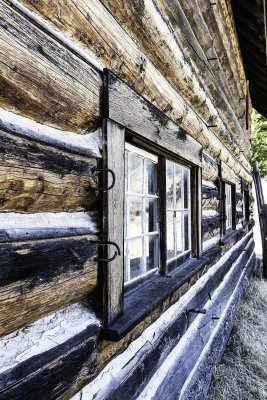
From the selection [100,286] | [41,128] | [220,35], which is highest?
[220,35]

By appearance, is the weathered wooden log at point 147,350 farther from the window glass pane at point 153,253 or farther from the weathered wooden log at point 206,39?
the weathered wooden log at point 206,39

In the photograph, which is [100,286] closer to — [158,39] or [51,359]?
[51,359]

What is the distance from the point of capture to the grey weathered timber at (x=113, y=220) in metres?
1.32

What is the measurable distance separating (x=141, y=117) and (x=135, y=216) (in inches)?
24.0

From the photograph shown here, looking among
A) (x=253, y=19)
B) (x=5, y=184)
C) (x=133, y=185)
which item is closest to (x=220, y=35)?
(x=253, y=19)

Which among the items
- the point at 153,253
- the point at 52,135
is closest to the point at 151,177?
the point at 153,253

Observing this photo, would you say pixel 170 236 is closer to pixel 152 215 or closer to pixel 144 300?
pixel 152 215

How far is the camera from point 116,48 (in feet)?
4.68

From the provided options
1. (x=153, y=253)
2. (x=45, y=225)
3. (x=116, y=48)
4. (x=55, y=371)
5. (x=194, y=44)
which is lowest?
(x=55, y=371)

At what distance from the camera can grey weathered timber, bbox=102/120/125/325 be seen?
1322 mm

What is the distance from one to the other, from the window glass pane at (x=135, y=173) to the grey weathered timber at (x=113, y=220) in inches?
17.2

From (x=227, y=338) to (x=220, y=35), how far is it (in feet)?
11.1

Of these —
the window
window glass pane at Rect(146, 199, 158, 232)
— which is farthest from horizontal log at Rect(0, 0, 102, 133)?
window glass pane at Rect(146, 199, 158, 232)

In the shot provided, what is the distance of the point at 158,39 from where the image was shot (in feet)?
6.15
